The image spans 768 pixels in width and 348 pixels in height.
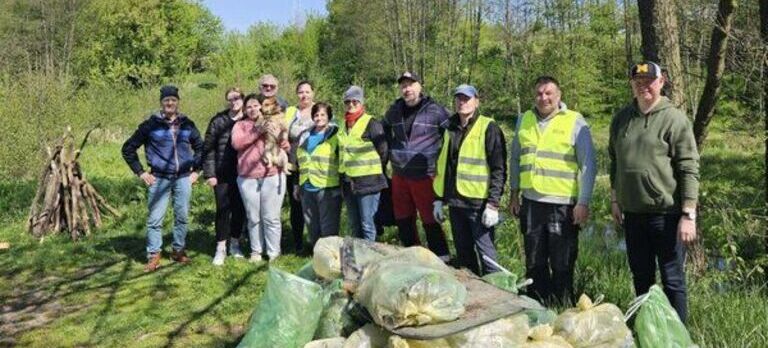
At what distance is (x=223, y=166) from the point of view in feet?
21.8

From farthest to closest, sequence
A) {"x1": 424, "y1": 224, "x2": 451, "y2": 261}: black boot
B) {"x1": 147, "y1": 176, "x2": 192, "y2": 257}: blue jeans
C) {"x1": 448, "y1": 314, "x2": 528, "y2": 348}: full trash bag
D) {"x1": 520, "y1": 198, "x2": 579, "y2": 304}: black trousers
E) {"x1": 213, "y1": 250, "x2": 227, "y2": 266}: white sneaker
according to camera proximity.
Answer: {"x1": 213, "y1": 250, "x2": 227, "y2": 266}: white sneaker < {"x1": 147, "y1": 176, "x2": 192, "y2": 257}: blue jeans < {"x1": 424, "y1": 224, "x2": 451, "y2": 261}: black boot < {"x1": 520, "y1": 198, "x2": 579, "y2": 304}: black trousers < {"x1": 448, "y1": 314, "x2": 528, "y2": 348}: full trash bag

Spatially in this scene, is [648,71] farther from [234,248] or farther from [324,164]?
[234,248]

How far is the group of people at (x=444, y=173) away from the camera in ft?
12.5

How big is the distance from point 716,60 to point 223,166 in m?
4.44

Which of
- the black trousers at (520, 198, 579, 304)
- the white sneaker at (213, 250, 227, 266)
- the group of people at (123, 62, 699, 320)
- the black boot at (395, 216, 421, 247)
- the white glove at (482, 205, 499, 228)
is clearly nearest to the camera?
the group of people at (123, 62, 699, 320)

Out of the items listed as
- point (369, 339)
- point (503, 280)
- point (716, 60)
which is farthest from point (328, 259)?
point (716, 60)

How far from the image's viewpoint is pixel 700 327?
3955mm

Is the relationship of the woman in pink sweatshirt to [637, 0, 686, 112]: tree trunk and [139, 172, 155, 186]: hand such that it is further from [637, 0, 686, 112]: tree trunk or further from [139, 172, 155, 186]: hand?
[637, 0, 686, 112]: tree trunk

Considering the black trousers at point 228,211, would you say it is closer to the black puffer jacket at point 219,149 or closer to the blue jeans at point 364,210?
the black puffer jacket at point 219,149

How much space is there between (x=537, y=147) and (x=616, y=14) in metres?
21.2

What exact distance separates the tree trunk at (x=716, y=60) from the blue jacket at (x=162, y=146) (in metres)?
4.60

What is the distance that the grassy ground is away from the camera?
439 cm

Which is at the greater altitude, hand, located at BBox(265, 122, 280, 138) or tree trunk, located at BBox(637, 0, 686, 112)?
tree trunk, located at BBox(637, 0, 686, 112)

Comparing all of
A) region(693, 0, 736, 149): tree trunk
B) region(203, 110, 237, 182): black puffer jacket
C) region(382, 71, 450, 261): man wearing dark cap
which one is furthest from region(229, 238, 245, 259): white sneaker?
region(693, 0, 736, 149): tree trunk
